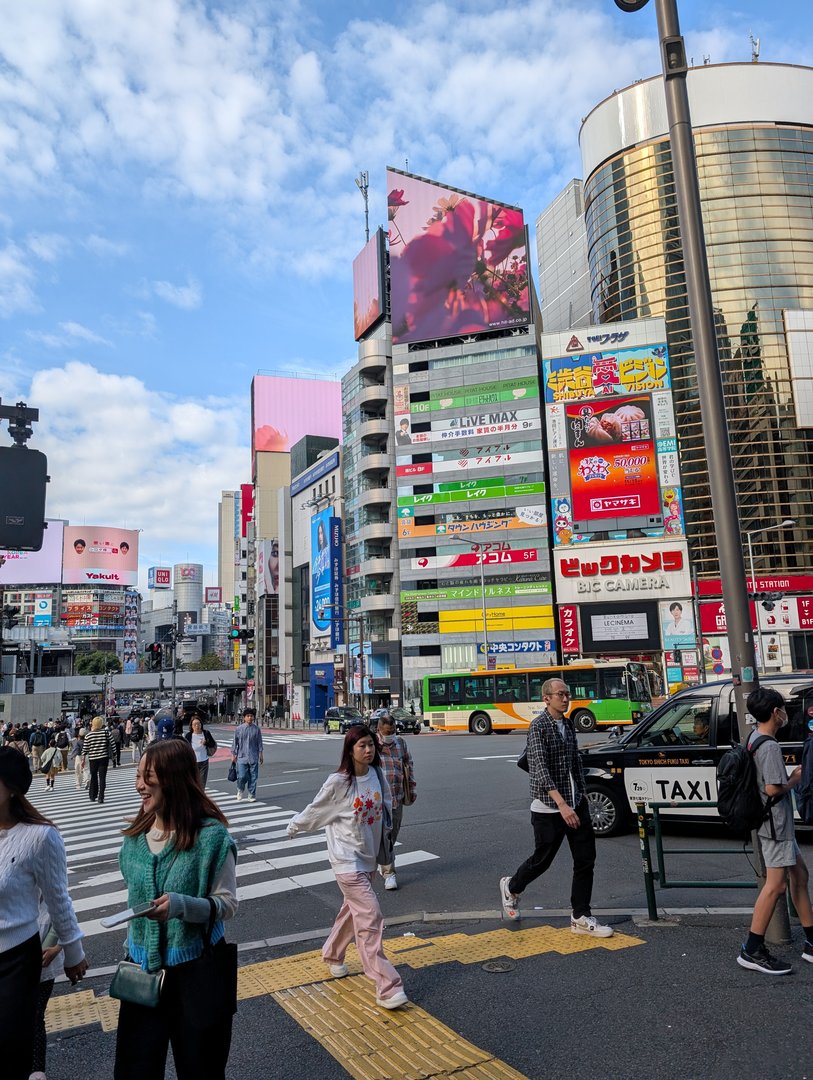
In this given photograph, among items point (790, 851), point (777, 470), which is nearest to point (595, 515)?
point (777, 470)

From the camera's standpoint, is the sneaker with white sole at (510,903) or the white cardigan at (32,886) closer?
the white cardigan at (32,886)

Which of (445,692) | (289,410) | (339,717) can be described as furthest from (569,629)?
(289,410)

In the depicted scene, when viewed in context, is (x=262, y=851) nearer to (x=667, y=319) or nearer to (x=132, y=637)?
(x=667, y=319)

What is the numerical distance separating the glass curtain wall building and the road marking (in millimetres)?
64907

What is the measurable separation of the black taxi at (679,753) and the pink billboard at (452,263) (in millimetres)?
61746

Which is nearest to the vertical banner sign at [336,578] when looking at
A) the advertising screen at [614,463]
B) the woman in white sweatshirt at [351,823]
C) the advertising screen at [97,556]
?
the advertising screen at [614,463]

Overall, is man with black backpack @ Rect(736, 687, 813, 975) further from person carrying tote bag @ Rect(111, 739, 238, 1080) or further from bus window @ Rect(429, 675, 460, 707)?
bus window @ Rect(429, 675, 460, 707)

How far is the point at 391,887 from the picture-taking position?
803cm

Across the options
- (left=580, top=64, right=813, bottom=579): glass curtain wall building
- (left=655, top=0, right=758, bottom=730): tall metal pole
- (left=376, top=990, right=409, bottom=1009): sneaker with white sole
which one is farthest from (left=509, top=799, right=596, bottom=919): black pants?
(left=580, top=64, right=813, bottom=579): glass curtain wall building

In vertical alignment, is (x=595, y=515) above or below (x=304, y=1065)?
above

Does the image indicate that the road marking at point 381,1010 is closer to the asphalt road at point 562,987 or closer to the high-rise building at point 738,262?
the asphalt road at point 562,987

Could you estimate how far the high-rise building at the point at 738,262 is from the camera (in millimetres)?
68625

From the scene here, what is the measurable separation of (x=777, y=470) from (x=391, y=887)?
231ft

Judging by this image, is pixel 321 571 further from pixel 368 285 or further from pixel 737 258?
pixel 737 258
